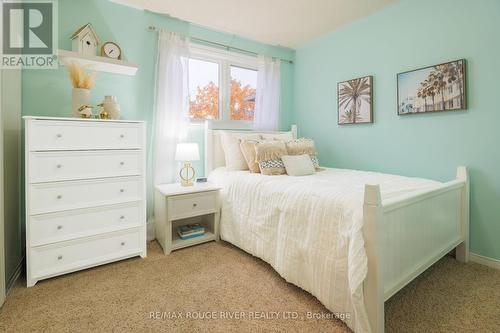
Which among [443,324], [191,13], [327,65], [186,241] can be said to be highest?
[191,13]

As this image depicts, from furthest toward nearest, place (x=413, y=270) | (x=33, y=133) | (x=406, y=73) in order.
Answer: (x=406, y=73), (x=33, y=133), (x=413, y=270)

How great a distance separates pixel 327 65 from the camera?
3266 millimetres

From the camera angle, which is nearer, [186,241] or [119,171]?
[119,171]

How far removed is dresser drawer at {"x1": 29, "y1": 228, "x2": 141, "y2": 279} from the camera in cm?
178

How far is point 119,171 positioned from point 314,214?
1.55 m

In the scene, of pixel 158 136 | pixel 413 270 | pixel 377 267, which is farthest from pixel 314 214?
pixel 158 136

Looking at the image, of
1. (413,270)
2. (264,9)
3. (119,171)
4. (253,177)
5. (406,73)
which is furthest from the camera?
(264,9)

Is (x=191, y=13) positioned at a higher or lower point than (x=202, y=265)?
higher

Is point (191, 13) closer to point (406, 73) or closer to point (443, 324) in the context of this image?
point (406, 73)

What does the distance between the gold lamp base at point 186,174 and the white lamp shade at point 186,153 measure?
0.68 ft

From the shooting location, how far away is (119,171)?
81.0 inches

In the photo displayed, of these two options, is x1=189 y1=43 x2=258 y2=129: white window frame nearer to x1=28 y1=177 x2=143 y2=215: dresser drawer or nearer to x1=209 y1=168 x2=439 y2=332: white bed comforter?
x1=209 y1=168 x2=439 y2=332: white bed comforter

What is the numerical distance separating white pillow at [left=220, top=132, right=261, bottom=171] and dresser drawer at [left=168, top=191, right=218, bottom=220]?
1.25 feet

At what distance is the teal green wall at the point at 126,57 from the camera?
7.11 ft
